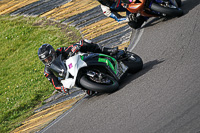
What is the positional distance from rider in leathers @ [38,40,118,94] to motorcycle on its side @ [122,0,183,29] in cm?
265

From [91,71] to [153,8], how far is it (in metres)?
3.74

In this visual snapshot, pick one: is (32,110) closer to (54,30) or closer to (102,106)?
(102,106)

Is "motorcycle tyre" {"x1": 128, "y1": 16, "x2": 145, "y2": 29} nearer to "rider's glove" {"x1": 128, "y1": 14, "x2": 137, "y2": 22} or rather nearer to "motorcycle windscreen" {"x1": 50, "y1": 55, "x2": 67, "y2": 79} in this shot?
"rider's glove" {"x1": 128, "y1": 14, "x2": 137, "y2": 22}

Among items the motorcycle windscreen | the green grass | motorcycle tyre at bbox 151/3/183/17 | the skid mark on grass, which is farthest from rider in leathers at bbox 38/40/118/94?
the skid mark on grass

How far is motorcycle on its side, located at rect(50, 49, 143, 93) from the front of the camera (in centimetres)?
645

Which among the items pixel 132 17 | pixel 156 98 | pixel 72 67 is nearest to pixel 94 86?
pixel 72 67

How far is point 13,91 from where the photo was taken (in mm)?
10641

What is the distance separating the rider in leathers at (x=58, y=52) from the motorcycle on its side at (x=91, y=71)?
0.47 ft

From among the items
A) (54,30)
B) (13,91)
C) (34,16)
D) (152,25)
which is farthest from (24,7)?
(152,25)

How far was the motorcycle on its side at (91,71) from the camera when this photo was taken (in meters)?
6.45

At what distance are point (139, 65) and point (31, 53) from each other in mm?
6365

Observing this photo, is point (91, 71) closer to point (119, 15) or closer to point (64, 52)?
point (64, 52)

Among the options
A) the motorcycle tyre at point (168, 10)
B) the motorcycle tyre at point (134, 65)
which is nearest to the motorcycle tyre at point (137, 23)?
the motorcycle tyre at point (168, 10)

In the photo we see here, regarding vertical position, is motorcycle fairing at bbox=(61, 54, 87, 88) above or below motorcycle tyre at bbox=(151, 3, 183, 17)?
above
